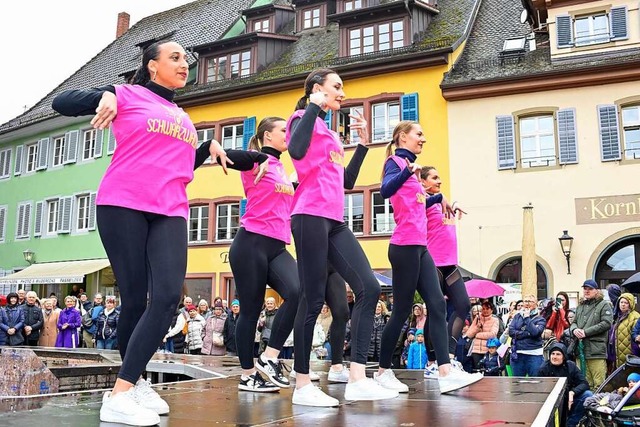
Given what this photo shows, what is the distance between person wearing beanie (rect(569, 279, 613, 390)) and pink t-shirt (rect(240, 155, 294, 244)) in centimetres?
610

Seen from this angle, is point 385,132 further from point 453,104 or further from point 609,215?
point 609,215

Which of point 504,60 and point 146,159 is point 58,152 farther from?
point 146,159

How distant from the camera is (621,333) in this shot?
976 cm

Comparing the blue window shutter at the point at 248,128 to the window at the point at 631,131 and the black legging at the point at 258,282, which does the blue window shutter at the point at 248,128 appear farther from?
the black legging at the point at 258,282

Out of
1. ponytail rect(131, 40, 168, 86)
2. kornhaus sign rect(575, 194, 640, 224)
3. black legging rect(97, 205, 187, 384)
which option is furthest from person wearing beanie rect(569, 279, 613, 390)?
kornhaus sign rect(575, 194, 640, 224)

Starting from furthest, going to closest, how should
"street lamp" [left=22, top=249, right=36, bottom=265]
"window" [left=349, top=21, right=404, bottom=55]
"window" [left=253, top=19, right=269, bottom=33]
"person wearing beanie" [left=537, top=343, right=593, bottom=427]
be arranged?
1. "street lamp" [left=22, top=249, right=36, bottom=265]
2. "window" [left=253, top=19, right=269, bottom=33]
3. "window" [left=349, top=21, right=404, bottom=55]
4. "person wearing beanie" [left=537, top=343, right=593, bottom=427]

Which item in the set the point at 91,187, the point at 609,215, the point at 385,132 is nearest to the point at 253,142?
Result: the point at 609,215

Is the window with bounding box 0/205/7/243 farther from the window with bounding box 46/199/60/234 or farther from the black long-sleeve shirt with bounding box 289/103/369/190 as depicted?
the black long-sleeve shirt with bounding box 289/103/369/190

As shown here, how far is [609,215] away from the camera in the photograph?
1836cm

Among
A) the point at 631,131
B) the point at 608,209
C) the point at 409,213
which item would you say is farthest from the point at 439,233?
the point at 631,131

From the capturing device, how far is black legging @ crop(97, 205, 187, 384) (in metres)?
3.62

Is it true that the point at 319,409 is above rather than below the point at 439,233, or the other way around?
A: below

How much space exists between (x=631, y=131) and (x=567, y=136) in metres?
1.65

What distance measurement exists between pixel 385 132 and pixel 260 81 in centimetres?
508
